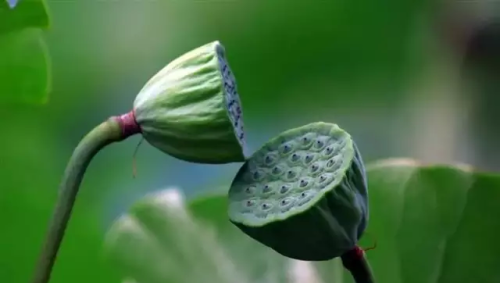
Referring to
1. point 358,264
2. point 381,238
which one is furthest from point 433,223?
point 358,264

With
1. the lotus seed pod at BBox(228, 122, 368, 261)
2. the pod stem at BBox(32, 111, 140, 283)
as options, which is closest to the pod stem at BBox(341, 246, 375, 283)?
the lotus seed pod at BBox(228, 122, 368, 261)

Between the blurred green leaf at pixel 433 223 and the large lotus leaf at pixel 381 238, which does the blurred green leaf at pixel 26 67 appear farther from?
the blurred green leaf at pixel 433 223

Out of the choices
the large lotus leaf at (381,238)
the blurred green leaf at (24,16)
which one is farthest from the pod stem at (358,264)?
the blurred green leaf at (24,16)

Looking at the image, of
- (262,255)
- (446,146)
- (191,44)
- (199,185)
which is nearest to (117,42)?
(191,44)

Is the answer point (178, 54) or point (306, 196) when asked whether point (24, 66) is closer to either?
point (178, 54)

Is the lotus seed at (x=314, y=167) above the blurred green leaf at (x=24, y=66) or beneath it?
beneath

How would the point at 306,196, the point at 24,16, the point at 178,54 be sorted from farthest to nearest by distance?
1. the point at 178,54
2. the point at 24,16
3. the point at 306,196
